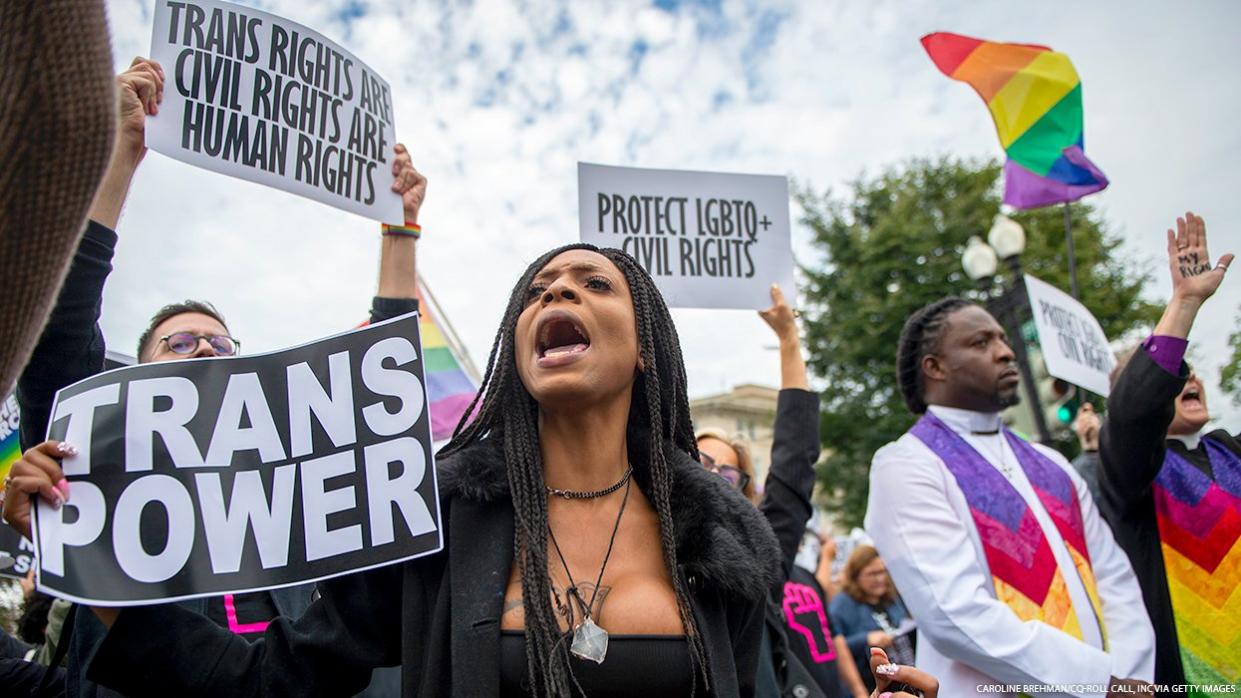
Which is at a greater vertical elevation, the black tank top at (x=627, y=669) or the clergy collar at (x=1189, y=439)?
the clergy collar at (x=1189, y=439)

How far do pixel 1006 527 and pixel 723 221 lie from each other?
1776mm

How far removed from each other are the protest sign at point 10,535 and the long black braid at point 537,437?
2.08m

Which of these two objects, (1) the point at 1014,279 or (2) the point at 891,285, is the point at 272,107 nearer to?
(1) the point at 1014,279

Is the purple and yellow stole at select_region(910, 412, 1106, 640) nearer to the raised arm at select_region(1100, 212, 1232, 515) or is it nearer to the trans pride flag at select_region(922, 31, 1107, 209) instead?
the raised arm at select_region(1100, 212, 1232, 515)

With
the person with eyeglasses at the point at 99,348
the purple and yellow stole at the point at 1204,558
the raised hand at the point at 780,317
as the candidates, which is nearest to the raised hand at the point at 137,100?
the person with eyeglasses at the point at 99,348

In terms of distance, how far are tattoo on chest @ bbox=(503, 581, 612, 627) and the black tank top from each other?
0.07 meters

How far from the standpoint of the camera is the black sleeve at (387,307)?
2.71m

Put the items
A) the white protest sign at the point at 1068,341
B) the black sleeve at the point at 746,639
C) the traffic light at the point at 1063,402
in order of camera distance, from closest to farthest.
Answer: the black sleeve at the point at 746,639 → the white protest sign at the point at 1068,341 → the traffic light at the point at 1063,402

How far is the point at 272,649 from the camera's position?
1.88 m

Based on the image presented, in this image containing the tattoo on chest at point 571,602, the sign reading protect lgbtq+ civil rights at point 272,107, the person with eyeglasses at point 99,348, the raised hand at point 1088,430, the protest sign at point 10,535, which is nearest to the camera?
the person with eyeglasses at point 99,348

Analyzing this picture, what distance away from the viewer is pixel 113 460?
6.10ft

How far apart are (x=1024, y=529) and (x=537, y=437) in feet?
6.69

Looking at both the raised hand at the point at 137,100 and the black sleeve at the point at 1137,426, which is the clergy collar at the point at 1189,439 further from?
the raised hand at the point at 137,100

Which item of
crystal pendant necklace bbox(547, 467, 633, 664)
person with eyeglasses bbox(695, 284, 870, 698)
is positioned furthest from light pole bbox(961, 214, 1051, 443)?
crystal pendant necklace bbox(547, 467, 633, 664)
